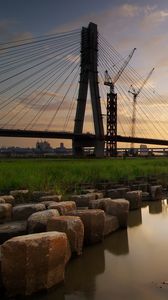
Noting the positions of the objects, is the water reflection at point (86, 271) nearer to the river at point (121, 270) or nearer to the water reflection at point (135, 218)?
the river at point (121, 270)

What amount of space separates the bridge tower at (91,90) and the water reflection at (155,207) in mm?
26049

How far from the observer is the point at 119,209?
8211mm

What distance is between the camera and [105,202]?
8.48 m

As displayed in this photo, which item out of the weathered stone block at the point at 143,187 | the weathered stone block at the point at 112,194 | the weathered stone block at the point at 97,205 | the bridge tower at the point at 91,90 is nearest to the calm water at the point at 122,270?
the weathered stone block at the point at 97,205

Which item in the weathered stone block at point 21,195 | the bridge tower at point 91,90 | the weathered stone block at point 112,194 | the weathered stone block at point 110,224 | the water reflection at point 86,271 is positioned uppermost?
the bridge tower at point 91,90

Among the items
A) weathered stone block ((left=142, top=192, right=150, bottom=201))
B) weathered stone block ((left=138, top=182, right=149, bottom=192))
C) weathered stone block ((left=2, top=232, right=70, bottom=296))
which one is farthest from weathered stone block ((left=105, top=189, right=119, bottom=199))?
weathered stone block ((left=2, top=232, right=70, bottom=296))

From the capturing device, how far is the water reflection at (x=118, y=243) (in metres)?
6.95

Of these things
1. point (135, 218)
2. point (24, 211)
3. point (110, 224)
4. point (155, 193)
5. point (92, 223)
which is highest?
point (24, 211)

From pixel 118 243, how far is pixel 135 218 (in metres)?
2.59

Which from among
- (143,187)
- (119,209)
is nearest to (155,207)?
(143,187)

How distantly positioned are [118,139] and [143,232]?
4289 centimetres

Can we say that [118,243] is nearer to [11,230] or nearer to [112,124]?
[11,230]

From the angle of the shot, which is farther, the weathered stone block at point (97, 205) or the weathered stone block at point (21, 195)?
the weathered stone block at point (21, 195)

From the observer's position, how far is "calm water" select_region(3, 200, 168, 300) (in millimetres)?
4980
